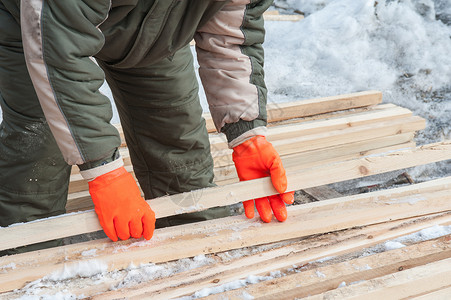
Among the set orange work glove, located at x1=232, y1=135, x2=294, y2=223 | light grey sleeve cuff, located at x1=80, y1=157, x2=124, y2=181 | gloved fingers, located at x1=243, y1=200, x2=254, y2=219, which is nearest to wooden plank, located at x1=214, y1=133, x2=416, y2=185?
orange work glove, located at x1=232, y1=135, x2=294, y2=223

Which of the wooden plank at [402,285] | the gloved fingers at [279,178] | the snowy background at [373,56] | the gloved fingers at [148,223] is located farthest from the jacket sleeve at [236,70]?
the snowy background at [373,56]

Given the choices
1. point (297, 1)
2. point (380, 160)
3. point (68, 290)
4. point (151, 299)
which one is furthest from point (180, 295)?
point (297, 1)

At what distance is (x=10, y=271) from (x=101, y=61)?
108 centimetres

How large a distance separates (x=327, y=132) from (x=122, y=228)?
204 centimetres

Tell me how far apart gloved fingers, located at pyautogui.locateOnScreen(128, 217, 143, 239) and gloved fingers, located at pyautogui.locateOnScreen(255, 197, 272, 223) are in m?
0.51

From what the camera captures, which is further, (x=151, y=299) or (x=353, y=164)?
(x=353, y=164)

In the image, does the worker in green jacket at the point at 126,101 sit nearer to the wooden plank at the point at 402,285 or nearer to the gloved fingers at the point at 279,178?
the gloved fingers at the point at 279,178

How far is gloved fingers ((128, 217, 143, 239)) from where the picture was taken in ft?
5.54

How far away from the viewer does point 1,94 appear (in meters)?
2.13

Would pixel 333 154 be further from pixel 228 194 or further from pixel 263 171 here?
pixel 228 194

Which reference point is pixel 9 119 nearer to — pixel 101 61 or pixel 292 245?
pixel 101 61

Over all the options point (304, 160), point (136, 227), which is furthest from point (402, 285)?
point (304, 160)

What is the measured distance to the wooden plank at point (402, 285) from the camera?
4.87 ft

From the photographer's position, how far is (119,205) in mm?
1669
